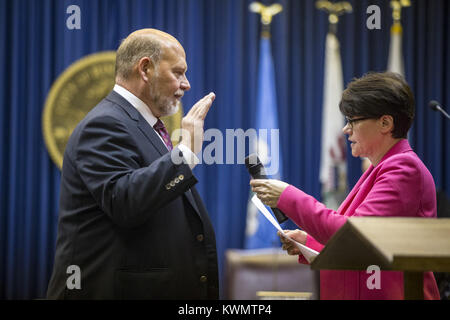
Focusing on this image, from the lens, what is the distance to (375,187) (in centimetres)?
158

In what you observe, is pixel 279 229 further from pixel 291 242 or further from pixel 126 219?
pixel 126 219

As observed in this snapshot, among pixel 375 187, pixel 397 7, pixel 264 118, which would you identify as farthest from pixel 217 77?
pixel 375 187

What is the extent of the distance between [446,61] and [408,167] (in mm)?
4120

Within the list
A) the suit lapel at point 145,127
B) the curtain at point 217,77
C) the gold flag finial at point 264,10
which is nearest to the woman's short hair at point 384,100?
the suit lapel at point 145,127

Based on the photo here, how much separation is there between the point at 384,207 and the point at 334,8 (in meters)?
3.90

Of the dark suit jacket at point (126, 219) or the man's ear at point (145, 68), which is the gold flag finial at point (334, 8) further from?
the dark suit jacket at point (126, 219)

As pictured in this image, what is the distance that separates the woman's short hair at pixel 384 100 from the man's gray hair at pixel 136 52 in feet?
2.32

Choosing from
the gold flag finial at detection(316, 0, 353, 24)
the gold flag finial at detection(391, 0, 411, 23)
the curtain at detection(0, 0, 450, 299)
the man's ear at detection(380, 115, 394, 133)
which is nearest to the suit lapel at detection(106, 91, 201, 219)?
the man's ear at detection(380, 115, 394, 133)

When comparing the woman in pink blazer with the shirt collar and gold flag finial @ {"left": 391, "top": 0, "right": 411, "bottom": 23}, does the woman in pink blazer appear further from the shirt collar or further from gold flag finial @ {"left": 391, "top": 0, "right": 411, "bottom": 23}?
gold flag finial @ {"left": 391, "top": 0, "right": 411, "bottom": 23}

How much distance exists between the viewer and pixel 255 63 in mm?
4859

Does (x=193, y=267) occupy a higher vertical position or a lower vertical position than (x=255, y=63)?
lower

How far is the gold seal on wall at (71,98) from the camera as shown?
450 cm
